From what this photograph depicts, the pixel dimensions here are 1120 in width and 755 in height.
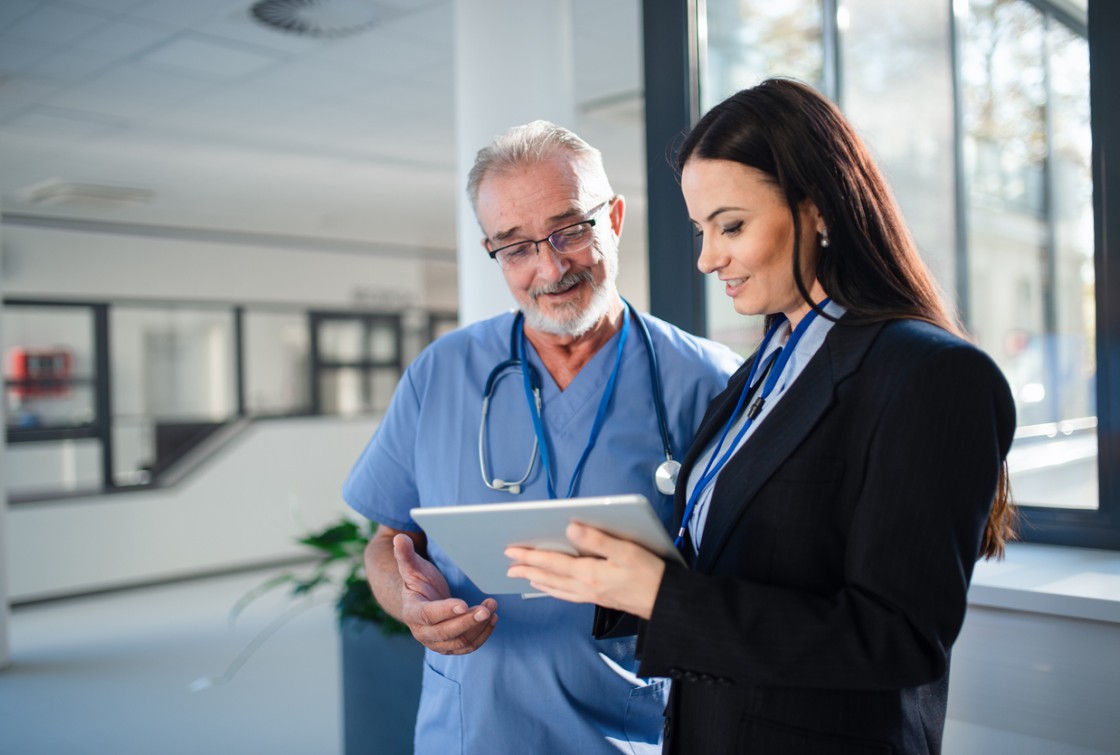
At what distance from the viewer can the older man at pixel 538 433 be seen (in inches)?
52.1

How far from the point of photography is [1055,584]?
1494 millimetres

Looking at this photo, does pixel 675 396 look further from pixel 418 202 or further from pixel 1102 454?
pixel 418 202

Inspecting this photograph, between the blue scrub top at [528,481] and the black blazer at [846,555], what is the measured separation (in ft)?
1.22

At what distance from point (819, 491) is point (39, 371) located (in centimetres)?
693

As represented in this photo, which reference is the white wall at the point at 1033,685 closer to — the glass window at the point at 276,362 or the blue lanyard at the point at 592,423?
the blue lanyard at the point at 592,423

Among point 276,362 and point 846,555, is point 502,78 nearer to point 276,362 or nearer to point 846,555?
point 846,555

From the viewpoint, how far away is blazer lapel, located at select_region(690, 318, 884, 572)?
0.89 meters

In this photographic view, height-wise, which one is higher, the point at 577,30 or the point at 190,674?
the point at 577,30

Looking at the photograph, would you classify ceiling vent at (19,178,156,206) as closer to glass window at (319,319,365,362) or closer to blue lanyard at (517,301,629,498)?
glass window at (319,319,365,362)

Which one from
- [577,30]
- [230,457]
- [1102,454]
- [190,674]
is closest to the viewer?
[1102,454]

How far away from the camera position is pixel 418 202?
7.05 metres

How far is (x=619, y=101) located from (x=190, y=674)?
3.36 metres

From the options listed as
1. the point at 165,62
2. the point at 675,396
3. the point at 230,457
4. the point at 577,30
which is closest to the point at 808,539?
the point at 675,396

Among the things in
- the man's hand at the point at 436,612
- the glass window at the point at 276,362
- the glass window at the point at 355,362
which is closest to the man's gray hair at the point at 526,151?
the man's hand at the point at 436,612
